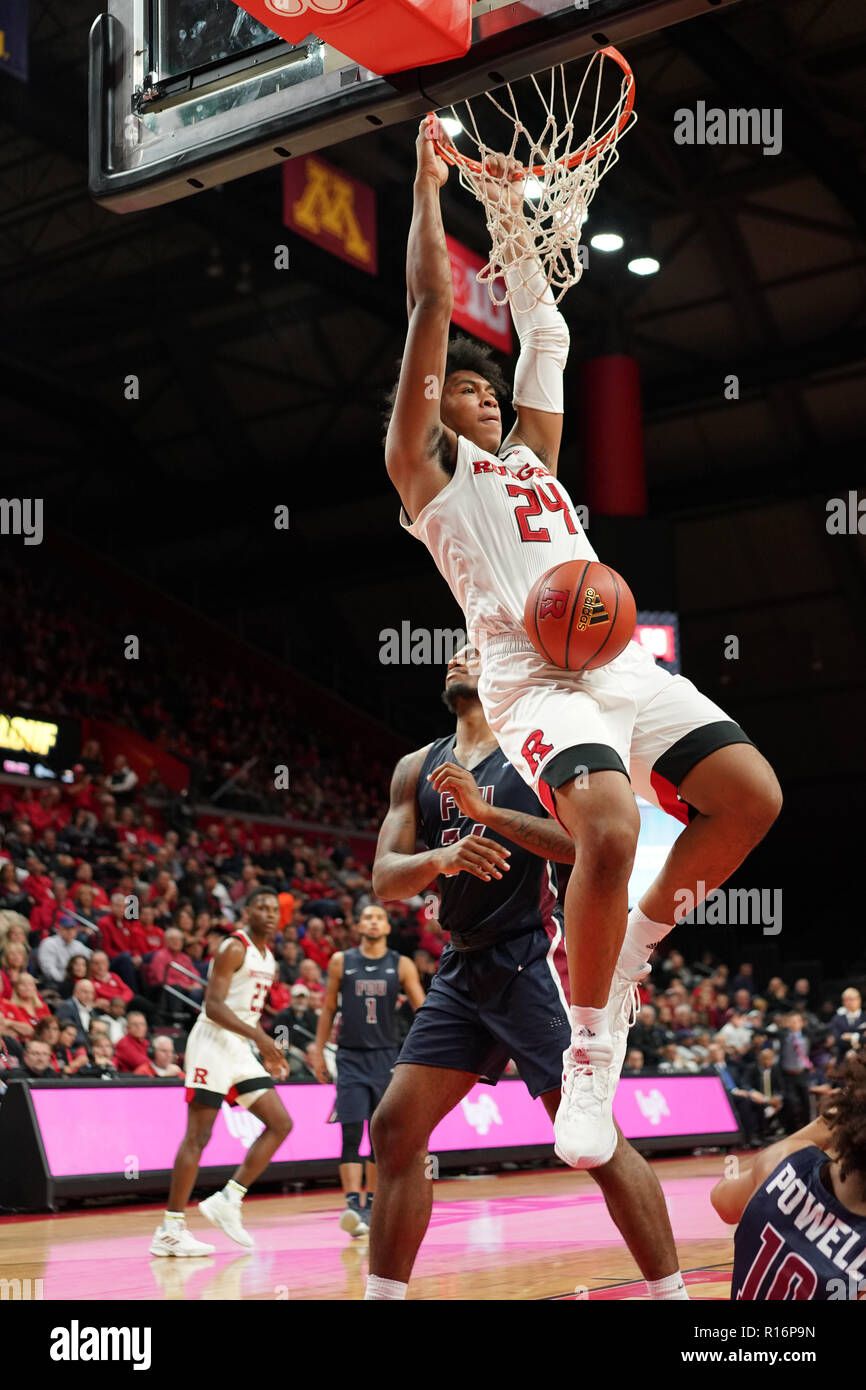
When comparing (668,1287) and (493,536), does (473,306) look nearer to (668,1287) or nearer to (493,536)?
(493,536)

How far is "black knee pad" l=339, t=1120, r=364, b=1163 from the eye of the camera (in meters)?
9.37

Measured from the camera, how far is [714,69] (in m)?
15.3

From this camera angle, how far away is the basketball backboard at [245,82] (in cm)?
432

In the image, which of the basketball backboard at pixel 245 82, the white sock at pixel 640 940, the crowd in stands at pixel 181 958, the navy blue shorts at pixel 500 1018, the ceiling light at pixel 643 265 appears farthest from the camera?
the ceiling light at pixel 643 265

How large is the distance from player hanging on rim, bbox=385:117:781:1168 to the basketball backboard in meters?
0.36

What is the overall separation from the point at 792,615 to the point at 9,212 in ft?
47.1

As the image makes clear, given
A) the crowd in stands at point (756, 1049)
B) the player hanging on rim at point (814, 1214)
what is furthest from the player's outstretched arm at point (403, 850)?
the crowd in stands at point (756, 1049)

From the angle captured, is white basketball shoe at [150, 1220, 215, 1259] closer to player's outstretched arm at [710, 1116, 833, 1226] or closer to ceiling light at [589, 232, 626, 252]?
player's outstretched arm at [710, 1116, 833, 1226]

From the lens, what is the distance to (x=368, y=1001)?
9.80 meters

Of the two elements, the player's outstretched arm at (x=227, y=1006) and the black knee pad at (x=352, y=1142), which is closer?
the player's outstretched arm at (x=227, y=1006)

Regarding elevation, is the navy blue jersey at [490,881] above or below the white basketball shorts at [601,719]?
below

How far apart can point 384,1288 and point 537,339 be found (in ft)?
9.16

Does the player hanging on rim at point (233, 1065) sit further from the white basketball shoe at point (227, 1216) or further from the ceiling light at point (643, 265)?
the ceiling light at point (643, 265)

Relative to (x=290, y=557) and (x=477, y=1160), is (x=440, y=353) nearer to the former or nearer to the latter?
(x=477, y=1160)
